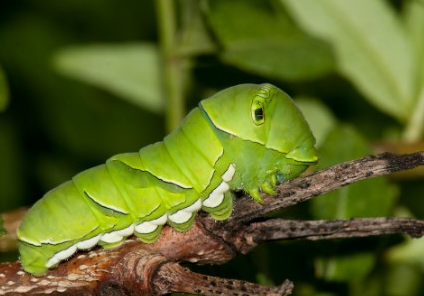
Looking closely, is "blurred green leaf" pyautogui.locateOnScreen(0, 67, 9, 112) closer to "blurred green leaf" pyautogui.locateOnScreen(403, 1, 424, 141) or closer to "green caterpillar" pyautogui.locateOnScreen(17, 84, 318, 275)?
"green caterpillar" pyautogui.locateOnScreen(17, 84, 318, 275)

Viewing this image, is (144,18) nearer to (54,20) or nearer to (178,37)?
(54,20)

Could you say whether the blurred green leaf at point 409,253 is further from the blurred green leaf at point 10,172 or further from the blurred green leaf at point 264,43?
the blurred green leaf at point 10,172

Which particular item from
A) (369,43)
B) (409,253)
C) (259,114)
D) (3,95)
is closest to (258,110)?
(259,114)

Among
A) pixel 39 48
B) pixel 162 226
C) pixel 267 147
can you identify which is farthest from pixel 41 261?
pixel 39 48

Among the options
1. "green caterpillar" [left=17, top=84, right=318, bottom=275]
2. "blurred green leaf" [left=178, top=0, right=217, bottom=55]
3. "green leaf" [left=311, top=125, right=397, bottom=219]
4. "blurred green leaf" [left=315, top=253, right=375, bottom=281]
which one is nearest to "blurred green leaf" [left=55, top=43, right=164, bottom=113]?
"blurred green leaf" [left=178, top=0, right=217, bottom=55]

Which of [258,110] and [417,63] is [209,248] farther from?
[417,63]

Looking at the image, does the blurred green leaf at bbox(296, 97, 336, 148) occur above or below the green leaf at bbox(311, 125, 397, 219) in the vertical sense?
above
